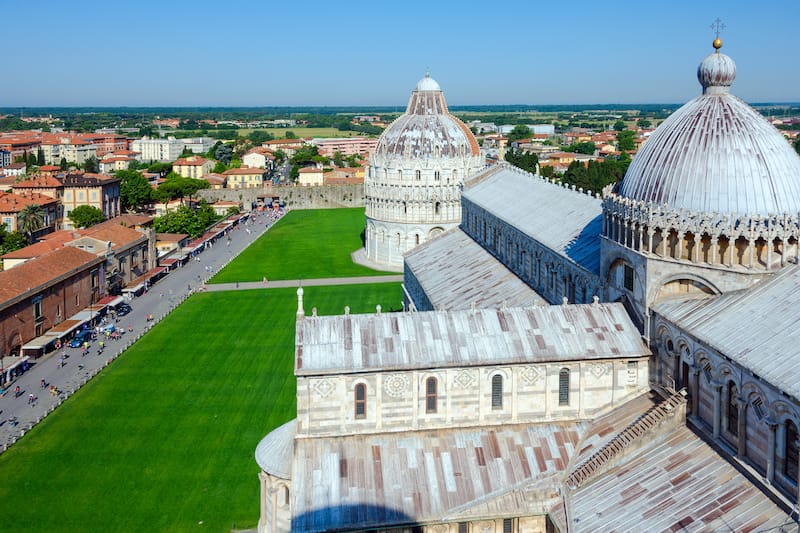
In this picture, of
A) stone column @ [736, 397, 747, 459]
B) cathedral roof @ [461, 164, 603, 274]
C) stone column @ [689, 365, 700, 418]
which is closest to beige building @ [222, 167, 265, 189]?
cathedral roof @ [461, 164, 603, 274]

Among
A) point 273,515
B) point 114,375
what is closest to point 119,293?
point 114,375

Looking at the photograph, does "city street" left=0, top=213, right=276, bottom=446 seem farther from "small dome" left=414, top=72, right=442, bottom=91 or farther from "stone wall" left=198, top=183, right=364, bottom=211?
"stone wall" left=198, top=183, right=364, bottom=211

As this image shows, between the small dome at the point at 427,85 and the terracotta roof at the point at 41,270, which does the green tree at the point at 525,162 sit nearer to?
the small dome at the point at 427,85

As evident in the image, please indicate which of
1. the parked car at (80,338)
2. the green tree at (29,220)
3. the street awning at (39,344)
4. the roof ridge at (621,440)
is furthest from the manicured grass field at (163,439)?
the green tree at (29,220)

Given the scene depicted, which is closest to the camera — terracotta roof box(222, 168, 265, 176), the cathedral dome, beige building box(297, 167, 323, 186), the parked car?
the cathedral dome

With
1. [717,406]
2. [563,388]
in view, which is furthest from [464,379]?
[717,406]

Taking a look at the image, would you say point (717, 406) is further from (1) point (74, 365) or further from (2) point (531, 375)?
(1) point (74, 365)

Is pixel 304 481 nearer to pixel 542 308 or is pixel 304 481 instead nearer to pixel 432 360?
pixel 432 360
